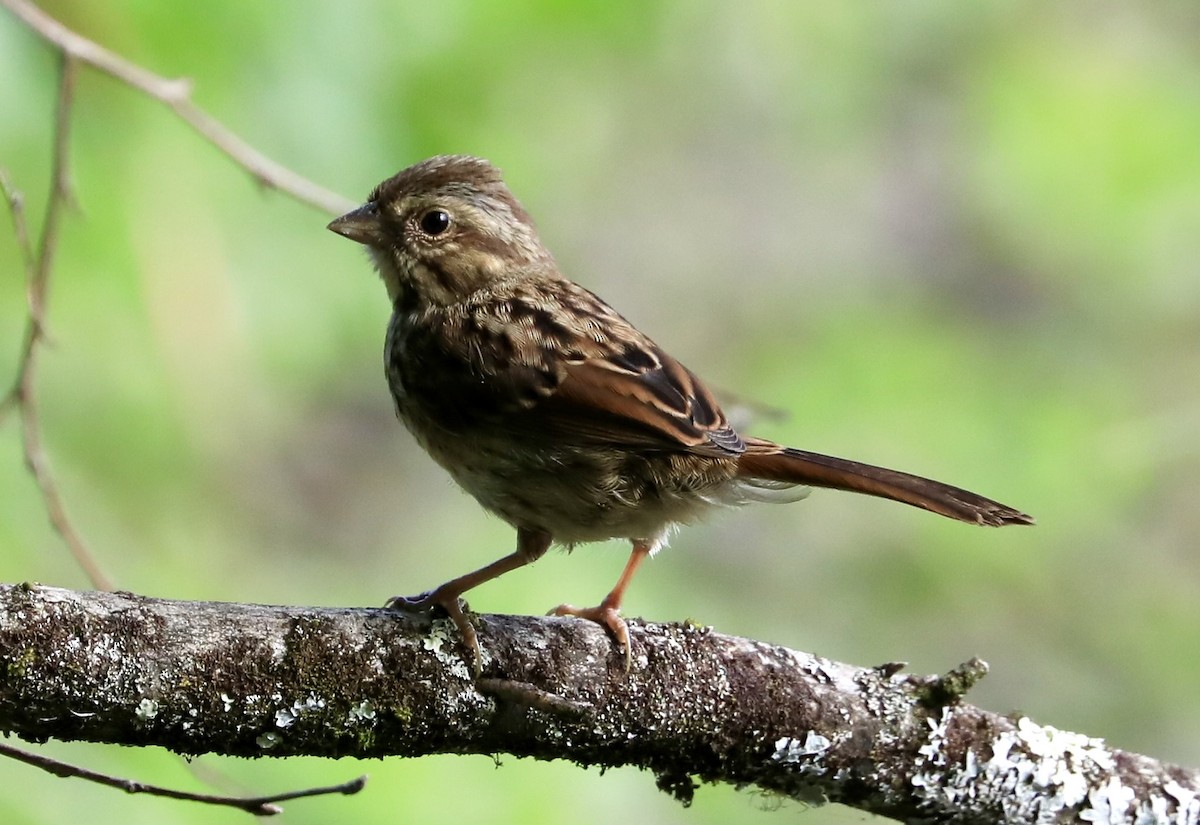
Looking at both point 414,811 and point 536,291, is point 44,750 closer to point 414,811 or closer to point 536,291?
point 414,811

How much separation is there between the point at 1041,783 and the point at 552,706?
110 centimetres

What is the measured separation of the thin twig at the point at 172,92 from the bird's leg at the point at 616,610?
1.06 meters

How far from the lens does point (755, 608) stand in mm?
5582

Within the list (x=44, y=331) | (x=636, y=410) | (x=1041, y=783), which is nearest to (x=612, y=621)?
(x=636, y=410)

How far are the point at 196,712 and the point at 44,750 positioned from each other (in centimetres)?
112

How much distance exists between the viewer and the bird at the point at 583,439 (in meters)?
3.01

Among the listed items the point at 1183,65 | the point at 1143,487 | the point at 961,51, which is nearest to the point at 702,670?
the point at 1143,487

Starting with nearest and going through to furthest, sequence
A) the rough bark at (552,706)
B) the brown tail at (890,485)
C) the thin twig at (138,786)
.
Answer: the thin twig at (138,786), the rough bark at (552,706), the brown tail at (890,485)

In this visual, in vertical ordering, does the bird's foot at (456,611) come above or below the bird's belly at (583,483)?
below

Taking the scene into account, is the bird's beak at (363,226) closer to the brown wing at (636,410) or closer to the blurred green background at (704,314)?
the blurred green background at (704,314)

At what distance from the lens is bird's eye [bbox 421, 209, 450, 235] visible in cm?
359

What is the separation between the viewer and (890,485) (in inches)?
114

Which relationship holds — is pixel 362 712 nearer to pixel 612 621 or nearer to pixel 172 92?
pixel 612 621

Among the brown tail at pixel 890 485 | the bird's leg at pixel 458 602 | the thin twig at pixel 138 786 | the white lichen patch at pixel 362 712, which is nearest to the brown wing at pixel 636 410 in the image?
the brown tail at pixel 890 485
